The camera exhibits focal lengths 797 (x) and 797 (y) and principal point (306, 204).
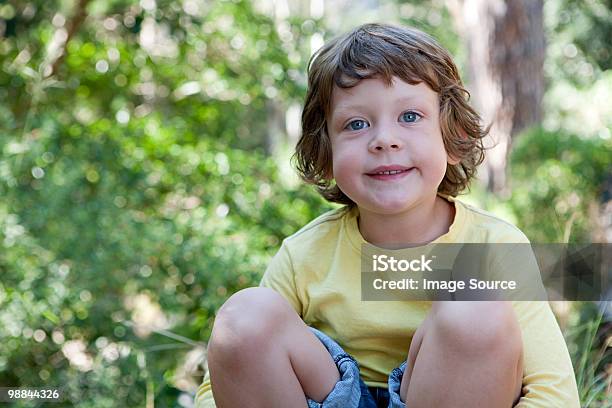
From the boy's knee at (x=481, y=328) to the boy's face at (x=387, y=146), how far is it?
345 millimetres

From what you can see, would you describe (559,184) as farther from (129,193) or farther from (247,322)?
(247,322)

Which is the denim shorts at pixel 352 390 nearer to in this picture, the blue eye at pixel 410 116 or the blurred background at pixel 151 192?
the blue eye at pixel 410 116

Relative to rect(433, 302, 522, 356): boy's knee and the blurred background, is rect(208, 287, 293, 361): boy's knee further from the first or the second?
the blurred background

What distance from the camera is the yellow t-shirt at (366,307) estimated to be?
136 centimetres

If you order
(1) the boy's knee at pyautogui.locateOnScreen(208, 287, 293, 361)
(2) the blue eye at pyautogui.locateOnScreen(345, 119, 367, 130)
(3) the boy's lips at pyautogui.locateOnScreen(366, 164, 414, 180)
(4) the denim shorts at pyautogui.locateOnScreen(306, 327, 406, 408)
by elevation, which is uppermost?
(2) the blue eye at pyautogui.locateOnScreen(345, 119, 367, 130)

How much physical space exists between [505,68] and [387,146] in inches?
117

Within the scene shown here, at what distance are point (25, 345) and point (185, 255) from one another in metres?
0.56

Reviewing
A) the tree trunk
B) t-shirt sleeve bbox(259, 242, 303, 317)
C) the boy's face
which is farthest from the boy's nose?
the tree trunk

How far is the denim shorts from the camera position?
135 cm

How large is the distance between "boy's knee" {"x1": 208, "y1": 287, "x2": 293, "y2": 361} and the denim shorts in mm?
145

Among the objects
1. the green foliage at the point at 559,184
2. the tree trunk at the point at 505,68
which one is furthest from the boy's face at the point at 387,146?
the tree trunk at the point at 505,68

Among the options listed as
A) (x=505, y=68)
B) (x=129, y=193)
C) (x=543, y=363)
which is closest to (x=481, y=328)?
(x=543, y=363)

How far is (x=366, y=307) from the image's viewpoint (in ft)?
4.97

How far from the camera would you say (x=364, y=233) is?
5.37 feet
